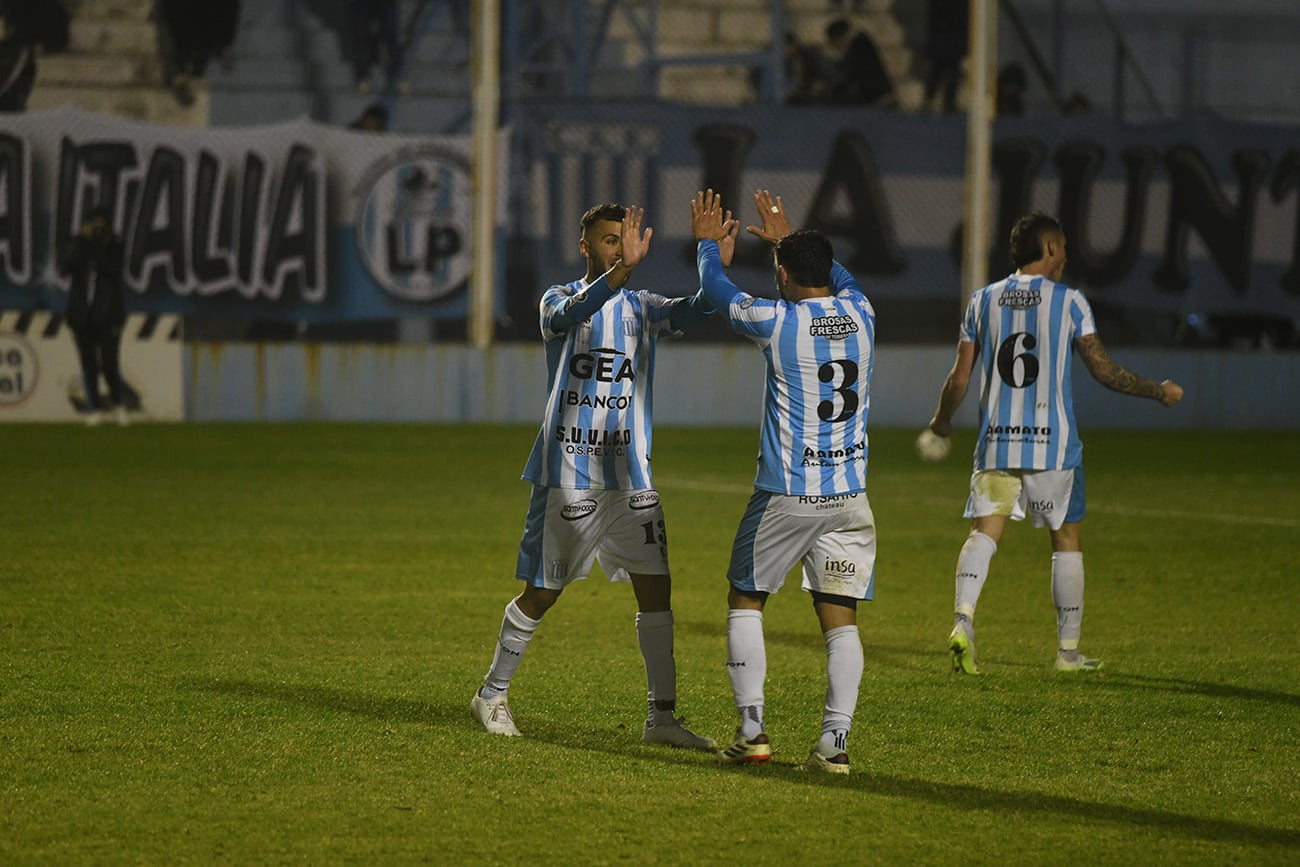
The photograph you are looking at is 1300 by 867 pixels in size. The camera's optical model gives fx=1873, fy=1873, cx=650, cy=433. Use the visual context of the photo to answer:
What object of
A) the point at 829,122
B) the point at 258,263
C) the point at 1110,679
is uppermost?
the point at 829,122

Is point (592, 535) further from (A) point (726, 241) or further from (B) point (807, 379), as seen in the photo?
(A) point (726, 241)

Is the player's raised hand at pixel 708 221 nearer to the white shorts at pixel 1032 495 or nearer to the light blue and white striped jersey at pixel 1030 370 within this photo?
the light blue and white striped jersey at pixel 1030 370

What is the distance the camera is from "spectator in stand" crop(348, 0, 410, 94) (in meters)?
23.2

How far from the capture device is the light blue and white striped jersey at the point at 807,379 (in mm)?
5625

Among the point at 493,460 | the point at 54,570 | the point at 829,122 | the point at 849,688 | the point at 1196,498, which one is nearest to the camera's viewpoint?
the point at 849,688

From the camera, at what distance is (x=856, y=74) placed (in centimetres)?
2231

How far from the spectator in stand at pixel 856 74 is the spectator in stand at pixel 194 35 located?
7058 millimetres

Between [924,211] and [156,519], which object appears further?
[924,211]

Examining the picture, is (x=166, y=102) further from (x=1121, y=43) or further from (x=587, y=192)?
(x=1121, y=43)

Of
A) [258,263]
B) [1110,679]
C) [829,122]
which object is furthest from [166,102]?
[1110,679]

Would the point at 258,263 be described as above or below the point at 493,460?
above

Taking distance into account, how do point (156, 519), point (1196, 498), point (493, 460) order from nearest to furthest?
point (156, 519) → point (1196, 498) → point (493, 460)

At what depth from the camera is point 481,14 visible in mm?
19312

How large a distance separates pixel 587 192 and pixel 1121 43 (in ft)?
22.7
